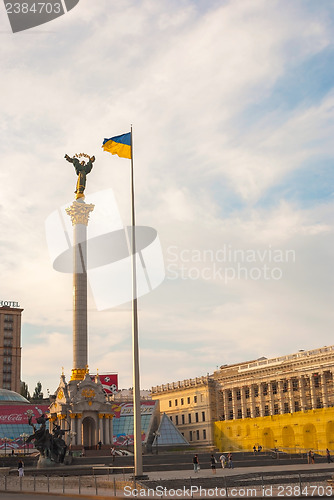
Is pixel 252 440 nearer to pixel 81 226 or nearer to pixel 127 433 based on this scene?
pixel 127 433

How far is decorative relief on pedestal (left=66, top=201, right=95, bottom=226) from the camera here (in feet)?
266

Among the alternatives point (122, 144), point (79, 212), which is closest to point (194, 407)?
point (79, 212)

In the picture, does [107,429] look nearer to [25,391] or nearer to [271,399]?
[271,399]

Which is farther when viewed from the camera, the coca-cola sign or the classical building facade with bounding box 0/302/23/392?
the classical building facade with bounding box 0/302/23/392

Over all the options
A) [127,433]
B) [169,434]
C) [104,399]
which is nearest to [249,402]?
[169,434]

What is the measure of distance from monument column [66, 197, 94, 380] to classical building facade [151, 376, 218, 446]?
44865 millimetres

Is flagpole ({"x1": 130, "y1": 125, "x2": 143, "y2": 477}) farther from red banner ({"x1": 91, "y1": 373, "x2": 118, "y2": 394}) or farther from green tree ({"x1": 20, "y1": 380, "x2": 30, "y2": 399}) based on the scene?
green tree ({"x1": 20, "y1": 380, "x2": 30, "y2": 399})

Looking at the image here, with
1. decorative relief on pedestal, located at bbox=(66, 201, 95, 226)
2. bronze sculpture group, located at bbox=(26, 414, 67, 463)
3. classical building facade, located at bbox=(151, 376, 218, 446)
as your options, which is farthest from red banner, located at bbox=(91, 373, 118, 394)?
bronze sculpture group, located at bbox=(26, 414, 67, 463)

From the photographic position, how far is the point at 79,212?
267ft

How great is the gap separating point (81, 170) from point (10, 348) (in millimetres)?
83942

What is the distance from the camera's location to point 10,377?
154m

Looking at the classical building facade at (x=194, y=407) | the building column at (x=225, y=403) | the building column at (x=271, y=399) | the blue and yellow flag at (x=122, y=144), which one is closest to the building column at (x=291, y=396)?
the building column at (x=271, y=399)

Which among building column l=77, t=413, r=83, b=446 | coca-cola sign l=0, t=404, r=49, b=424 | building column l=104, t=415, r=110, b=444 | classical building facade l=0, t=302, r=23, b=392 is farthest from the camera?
classical building facade l=0, t=302, r=23, b=392

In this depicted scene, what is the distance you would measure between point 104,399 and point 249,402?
4315cm
